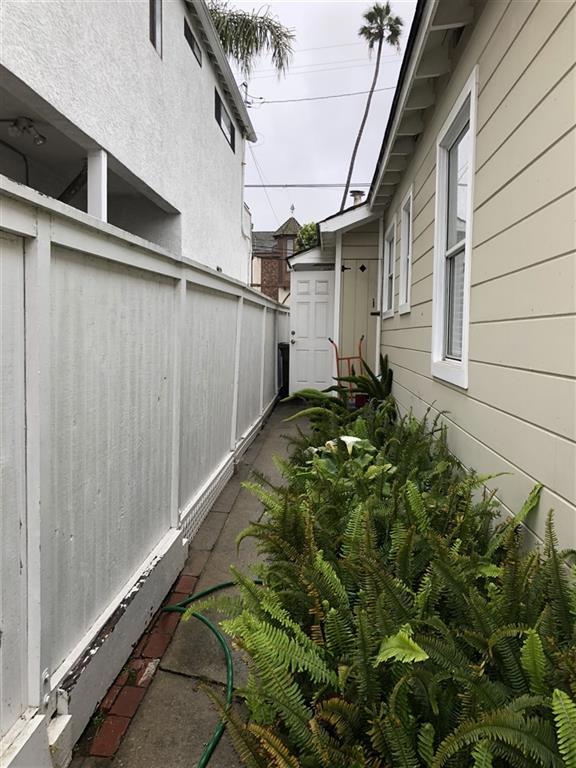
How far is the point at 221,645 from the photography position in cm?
242

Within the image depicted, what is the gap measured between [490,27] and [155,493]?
2.86 meters

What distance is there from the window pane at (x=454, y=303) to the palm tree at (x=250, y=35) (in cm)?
1055

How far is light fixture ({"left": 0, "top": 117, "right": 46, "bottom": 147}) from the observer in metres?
4.44

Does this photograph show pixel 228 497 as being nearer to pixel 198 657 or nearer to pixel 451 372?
pixel 198 657

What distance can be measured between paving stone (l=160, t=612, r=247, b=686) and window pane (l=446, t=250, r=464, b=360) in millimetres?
2128

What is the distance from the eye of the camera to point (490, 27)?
2.47 m

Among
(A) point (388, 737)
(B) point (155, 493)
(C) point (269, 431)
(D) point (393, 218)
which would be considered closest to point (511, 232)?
(A) point (388, 737)

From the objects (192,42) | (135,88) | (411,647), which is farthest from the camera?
(192,42)

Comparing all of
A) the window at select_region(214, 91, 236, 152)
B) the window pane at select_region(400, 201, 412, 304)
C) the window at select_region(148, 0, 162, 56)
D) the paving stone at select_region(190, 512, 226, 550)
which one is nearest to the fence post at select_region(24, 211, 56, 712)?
the paving stone at select_region(190, 512, 226, 550)

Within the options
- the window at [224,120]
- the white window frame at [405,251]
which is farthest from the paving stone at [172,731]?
the window at [224,120]

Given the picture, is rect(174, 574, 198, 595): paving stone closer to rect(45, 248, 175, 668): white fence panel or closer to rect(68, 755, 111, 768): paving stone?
rect(45, 248, 175, 668): white fence panel

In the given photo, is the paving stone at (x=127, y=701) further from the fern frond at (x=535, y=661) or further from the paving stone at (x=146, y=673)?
the fern frond at (x=535, y=661)

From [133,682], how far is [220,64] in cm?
898

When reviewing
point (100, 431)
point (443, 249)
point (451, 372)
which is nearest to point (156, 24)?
point (443, 249)
